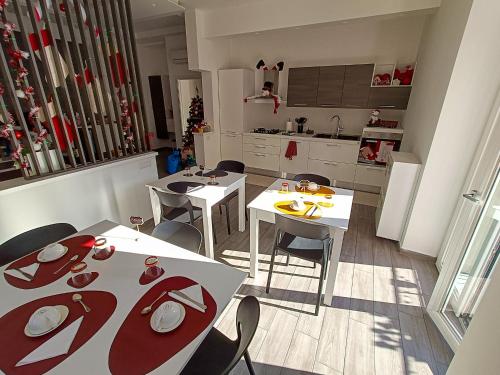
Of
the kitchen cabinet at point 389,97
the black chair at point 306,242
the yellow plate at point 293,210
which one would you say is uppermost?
the kitchen cabinet at point 389,97

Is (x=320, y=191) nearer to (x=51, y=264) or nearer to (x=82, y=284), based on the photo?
(x=82, y=284)

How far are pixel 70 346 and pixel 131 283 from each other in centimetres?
32

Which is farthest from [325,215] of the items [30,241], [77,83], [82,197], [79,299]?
[77,83]

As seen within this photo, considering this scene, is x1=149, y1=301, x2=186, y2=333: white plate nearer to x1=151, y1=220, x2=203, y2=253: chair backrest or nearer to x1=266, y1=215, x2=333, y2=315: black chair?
x1=151, y1=220, x2=203, y2=253: chair backrest

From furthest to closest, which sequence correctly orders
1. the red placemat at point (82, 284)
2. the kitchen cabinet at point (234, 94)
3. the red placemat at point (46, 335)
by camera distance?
the kitchen cabinet at point (234, 94) < the red placemat at point (82, 284) < the red placemat at point (46, 335)

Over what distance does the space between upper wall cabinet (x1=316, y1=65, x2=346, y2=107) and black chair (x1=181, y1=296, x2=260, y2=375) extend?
3805 millimetres

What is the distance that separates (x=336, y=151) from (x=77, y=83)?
11.9 feet

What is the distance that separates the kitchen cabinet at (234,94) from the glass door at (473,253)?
358cm

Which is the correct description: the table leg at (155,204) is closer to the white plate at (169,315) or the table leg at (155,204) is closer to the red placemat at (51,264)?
the red placemat at (51,264)

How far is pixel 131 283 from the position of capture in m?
1.16

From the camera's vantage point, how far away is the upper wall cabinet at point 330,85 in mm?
3846

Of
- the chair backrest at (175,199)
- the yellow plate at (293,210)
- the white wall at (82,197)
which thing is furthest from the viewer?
the chair backrest at (175,199)

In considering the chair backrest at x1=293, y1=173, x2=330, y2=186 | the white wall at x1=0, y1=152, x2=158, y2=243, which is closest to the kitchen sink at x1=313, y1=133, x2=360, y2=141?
the chair backrest at x1=293, y1=173, x2=330, y2=186

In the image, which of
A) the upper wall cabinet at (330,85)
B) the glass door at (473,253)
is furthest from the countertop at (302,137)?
the glass door at (473,253)
